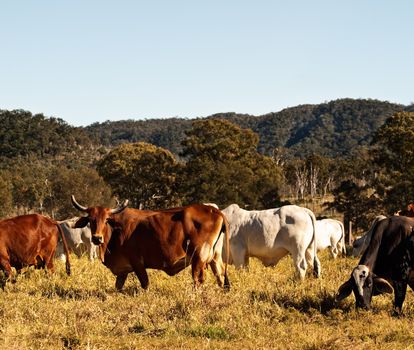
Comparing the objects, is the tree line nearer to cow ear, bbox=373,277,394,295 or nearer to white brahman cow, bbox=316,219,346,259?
white brahman cow, bbox=316,219,346,259

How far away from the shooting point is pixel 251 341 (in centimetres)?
734

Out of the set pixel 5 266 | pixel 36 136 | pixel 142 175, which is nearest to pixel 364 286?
pixel 5 266

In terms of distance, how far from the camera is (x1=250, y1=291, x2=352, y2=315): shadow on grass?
29.2 feet

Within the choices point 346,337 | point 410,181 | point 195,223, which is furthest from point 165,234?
point 410,181

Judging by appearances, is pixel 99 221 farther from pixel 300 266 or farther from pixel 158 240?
pixel 300 266

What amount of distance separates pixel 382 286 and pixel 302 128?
17198cm

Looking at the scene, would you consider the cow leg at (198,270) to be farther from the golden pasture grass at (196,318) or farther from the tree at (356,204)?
the tree at (356,204)

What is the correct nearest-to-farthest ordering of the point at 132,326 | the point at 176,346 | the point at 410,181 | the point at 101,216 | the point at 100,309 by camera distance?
the point at 176,346 → the point at 132,326 → the point at 100,309 → the point at 101,216 → the point at 410,181

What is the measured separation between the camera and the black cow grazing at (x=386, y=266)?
27.9 ft

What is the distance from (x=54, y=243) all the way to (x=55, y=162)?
93.0 meters

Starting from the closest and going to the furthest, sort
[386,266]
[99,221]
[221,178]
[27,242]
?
[386,266], [99,221], [27,242], [221,178]

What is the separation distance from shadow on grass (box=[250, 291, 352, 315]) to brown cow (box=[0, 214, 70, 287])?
4507mm

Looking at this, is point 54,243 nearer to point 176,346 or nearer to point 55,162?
point 176,346

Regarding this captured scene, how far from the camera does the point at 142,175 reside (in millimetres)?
53312
